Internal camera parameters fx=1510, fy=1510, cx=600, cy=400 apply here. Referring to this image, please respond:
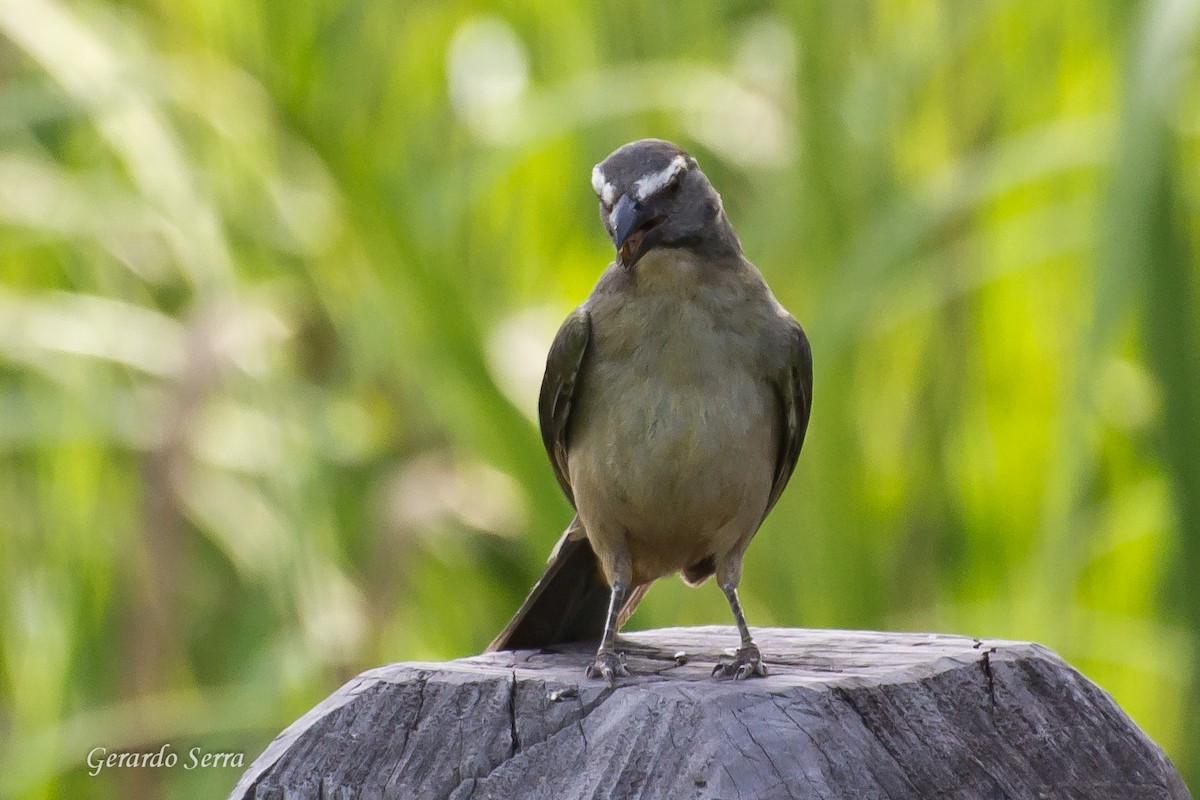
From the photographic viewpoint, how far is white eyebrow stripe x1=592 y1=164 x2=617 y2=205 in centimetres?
298

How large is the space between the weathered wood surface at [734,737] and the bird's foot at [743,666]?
65 millimetres

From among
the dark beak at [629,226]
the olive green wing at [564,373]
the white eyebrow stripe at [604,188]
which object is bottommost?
the olive green wing at [564,373]

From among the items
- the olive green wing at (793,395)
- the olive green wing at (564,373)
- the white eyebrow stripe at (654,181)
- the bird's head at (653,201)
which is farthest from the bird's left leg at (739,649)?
the white eyebrow stripe at (654,181)

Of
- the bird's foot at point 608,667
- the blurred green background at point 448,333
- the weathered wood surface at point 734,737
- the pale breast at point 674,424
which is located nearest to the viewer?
the weathered wood surface at point 734,737

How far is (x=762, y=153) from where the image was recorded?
Result: 5.11 m

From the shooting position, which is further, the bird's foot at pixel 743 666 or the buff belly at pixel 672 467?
the buff belly at pixel 672 467

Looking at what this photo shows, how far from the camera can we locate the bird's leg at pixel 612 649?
2.45 m

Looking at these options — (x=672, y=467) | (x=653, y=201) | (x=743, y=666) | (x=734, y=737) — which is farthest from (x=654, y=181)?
(x=734, y=737)

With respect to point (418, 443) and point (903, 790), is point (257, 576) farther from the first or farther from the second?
point (903, 790)

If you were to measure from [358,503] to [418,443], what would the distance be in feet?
0.95

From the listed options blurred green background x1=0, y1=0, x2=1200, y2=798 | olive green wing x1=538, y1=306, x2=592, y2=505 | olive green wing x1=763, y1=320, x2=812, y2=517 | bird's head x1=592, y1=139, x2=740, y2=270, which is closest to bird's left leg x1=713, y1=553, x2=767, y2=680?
olive green wing x1=763, y1=320, x2=812, y2=517

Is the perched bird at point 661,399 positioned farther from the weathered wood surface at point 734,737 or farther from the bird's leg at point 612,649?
the weathered wood surface at point 734,737

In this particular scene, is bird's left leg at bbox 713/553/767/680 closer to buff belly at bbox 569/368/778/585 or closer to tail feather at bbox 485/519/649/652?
buff belly at bbox 569/368/778/585

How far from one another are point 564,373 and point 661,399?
0.90 ft
